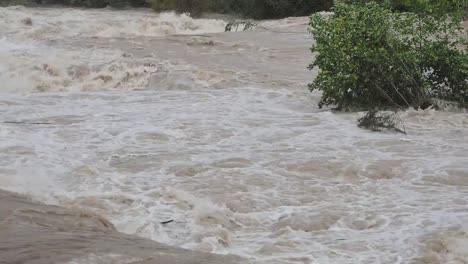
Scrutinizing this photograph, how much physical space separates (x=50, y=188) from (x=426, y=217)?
3.83 metres

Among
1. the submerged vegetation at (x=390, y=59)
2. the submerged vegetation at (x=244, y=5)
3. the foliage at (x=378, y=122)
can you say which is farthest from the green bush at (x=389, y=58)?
the submerged vegetation at (x=244, y=5)

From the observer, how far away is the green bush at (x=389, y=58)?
37.9 ft

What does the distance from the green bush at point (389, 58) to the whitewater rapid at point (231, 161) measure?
1.96 feet

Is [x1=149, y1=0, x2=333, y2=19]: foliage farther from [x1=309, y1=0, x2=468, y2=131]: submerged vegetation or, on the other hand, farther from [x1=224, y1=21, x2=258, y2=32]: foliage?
[x1=309, y1=0, x2=468, y2=131]: submerged vegetation

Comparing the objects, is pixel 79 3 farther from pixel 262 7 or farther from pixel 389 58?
pixel 389 58

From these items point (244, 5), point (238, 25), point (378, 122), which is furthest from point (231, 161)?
point (244, 5)

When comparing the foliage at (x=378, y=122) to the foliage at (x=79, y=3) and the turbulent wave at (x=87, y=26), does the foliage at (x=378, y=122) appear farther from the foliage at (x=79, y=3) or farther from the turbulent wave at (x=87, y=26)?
the foliage at (x=79, y=3)

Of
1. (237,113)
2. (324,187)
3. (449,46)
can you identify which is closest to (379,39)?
(449,46)

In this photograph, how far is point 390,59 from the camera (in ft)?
37.7

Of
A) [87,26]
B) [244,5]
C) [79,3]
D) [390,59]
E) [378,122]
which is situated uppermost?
[390,59]

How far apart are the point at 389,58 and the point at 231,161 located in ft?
14.1

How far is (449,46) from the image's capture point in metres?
12.2

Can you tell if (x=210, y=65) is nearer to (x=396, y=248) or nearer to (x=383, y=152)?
(x=383, y=152)

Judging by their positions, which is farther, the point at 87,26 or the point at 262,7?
the point at 262,7
